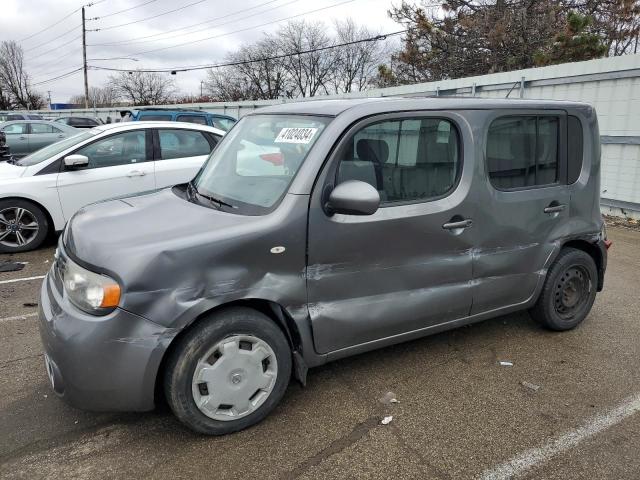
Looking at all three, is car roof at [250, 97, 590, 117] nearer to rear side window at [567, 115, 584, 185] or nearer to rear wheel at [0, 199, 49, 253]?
rear side window at [567, 115, 584, 185]

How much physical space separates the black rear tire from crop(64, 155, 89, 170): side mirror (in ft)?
17.8

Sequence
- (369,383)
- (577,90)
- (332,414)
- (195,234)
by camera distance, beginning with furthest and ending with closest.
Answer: (577,90) → (369,383) → (332,414) → (195,234)

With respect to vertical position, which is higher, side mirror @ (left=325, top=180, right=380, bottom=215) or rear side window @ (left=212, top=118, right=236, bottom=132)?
rear side window @ (left=212, top=118, right=236, bottom=132)

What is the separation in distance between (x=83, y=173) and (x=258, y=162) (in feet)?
13.8

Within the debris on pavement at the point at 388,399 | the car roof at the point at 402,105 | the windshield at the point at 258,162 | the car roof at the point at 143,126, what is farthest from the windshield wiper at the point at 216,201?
the car roof at the point at 143,126

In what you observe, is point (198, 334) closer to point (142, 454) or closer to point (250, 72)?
point (142, 454)

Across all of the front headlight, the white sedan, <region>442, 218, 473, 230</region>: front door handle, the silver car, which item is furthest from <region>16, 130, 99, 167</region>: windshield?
the silver car

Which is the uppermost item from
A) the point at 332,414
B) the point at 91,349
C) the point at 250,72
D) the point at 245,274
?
the point at 250,72

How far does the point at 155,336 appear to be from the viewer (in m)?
2.36

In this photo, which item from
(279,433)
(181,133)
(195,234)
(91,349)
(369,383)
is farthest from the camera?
(181,133)

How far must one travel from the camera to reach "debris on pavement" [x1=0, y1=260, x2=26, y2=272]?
565 cm

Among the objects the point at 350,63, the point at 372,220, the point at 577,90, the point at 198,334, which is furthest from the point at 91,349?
the point at 350,63

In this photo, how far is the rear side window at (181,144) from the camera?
6.87m

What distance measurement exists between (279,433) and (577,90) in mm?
8574
